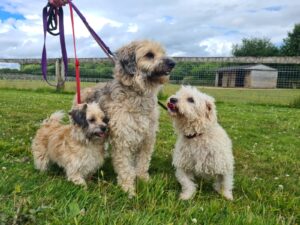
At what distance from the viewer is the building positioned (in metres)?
18.0

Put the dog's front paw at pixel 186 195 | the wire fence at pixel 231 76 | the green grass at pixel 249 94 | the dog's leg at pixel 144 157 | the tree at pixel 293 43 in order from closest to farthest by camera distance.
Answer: the dog's front paw at pixel 186 195 → the dog's leg at pixel 144 157 → the green grass at pixel 249 94 → the wire fence at pixel 231 76 → the tree at pixel 293 43

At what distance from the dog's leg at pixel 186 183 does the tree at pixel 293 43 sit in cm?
5175

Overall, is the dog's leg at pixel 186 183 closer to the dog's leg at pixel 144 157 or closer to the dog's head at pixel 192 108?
the dog's leg at pixel 144 157

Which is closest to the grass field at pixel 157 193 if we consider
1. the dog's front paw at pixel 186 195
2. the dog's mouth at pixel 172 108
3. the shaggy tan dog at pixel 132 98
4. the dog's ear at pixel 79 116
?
the dog's front paw at pixel 186 195

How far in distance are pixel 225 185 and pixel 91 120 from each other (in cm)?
168

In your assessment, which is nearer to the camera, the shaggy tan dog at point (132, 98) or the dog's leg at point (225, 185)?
the dog's leg at point (225, 185)

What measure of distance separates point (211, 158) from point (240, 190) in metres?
0.52

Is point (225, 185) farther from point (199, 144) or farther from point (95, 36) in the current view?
point (95, 36)

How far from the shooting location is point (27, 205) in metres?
2.88

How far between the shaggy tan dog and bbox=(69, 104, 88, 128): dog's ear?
285mm

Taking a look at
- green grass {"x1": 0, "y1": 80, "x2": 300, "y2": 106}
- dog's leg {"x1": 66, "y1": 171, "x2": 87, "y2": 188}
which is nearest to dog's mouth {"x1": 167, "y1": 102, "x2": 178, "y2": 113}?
dog's leg {"x1": 66, "y1": 171, "x2": 87, "y2": 188}

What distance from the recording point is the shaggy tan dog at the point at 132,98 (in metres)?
4.55

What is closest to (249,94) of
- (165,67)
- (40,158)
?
(165,67)

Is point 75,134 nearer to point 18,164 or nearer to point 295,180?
point 18,164
